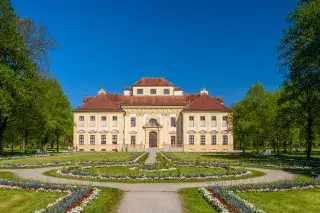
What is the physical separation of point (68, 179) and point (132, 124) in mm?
56005

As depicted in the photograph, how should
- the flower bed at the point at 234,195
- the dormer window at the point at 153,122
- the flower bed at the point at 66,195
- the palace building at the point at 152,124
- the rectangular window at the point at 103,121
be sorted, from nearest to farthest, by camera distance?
the flower bed at the point at 66,195
the flower bed at the point at 234,195
the palace building at the point at 152,124
the rectangular window at the point at 103,121
the dormer window at the point at 153,122

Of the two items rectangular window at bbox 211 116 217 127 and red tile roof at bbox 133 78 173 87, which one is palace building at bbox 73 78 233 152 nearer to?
rectangular window at bbox 211 116 217 127

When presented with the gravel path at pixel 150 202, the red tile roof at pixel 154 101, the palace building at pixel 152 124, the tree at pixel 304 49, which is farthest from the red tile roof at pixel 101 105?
the gravel path at pixel 150 202

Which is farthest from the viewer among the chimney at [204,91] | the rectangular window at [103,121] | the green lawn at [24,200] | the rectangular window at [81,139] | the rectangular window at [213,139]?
the chimney at [204,91]

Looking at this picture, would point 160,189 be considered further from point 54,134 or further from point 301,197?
point 54,134

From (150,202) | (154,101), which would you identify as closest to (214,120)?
(154,101)

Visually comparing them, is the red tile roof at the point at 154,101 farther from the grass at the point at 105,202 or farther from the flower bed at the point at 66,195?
the grass at the point at 105,202

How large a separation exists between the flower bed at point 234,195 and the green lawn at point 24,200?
603 centimetres

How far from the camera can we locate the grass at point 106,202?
39.6ft

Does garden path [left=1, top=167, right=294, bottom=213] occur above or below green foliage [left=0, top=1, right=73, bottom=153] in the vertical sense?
below

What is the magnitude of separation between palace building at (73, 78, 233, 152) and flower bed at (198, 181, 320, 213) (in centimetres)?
5368

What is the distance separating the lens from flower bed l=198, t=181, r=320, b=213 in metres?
11.6

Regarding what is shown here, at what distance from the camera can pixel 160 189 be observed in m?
16.3

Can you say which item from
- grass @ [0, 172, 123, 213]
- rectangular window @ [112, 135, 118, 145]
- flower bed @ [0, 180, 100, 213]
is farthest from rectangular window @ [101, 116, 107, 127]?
grass @ [0, 172, 123, 213]
